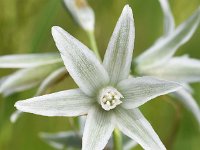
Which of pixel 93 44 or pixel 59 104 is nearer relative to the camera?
pixel 59 104

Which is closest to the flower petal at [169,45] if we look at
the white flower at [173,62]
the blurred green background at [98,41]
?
the white flower at [173,62]

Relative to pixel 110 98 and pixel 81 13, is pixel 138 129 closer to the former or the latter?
pixel 110 98

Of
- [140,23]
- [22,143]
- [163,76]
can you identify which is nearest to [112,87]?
[163,76]

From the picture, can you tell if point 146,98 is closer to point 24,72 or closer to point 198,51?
point 24,72

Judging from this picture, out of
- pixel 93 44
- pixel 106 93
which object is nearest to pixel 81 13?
pixel 93 44

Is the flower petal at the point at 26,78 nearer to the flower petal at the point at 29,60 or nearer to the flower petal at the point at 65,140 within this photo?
the flower petal at the point at 29,60

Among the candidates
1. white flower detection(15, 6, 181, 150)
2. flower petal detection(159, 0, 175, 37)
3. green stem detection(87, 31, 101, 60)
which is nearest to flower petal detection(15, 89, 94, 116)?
white flower detection(15, 6, 181, 150)

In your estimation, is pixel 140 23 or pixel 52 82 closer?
pixel 52 82
